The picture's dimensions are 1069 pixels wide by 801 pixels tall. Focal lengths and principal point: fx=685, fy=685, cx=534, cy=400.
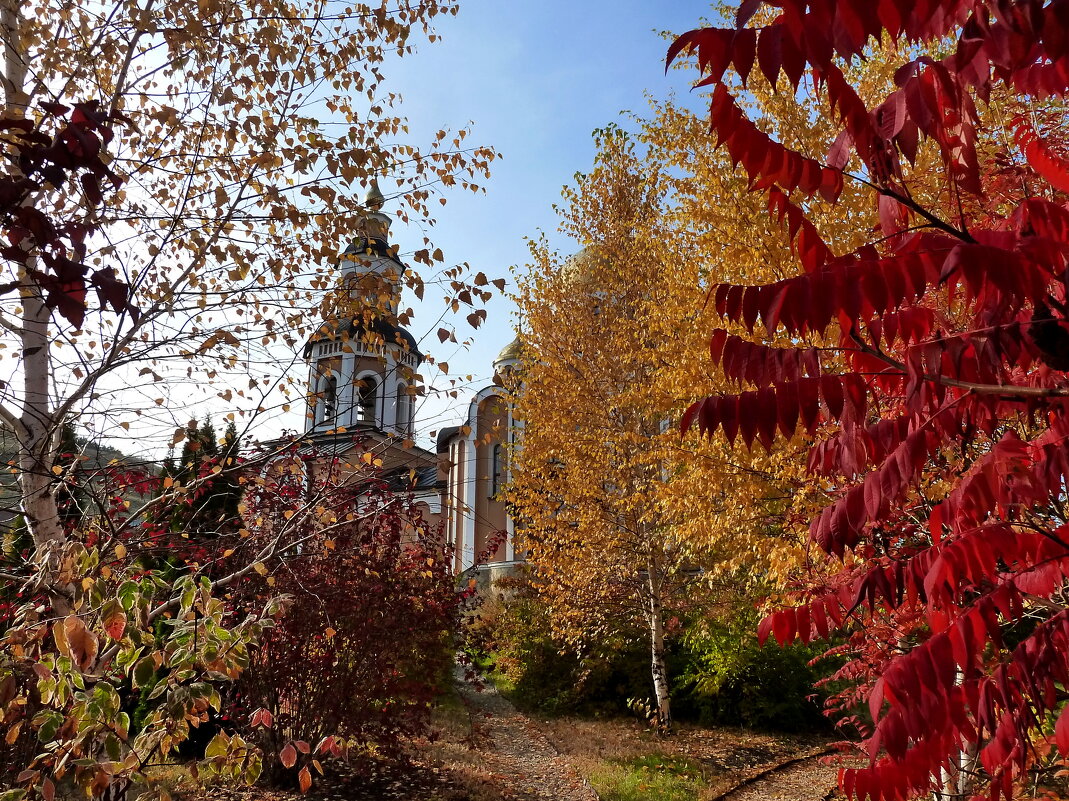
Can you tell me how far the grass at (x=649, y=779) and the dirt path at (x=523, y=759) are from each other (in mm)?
257

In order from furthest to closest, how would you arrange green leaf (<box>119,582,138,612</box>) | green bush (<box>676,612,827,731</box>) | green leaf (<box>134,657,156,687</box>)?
green bush (<box>676,612,827,731</box>)
green leaf (<box>134,657,156,687</box>)
green leaf (<box>119,582,138,612</box>)

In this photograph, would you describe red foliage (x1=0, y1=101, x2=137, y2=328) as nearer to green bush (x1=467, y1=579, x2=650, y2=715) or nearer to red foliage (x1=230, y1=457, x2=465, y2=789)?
red foliage (x1=230, y1=457, x2=465, y2=789)

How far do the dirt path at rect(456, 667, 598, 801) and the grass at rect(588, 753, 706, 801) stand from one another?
257 millimetres

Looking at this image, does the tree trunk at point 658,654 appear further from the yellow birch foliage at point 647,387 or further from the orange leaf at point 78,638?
the orange leaf at point 78,638

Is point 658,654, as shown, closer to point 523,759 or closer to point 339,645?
point 523,759

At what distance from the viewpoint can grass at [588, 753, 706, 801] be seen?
7.82m

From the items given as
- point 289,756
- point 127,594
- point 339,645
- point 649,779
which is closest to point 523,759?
point 649,779

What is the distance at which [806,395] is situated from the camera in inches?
72.4

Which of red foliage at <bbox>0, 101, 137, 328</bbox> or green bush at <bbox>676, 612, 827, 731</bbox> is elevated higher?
red foliage at <bbox>0, 101, 137, 328</bbox>

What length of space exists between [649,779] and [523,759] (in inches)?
74.8

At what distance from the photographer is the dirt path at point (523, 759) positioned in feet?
25.7

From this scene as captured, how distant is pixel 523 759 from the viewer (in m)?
9.45

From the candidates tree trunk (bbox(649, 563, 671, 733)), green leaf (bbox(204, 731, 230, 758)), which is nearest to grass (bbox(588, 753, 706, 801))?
tree trunk (bbox(649, 563, 671, 733))

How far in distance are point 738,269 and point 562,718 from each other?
29.1ft
